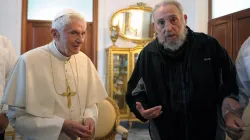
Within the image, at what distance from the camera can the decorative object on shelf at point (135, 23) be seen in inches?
245

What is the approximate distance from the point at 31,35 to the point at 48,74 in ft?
14.2

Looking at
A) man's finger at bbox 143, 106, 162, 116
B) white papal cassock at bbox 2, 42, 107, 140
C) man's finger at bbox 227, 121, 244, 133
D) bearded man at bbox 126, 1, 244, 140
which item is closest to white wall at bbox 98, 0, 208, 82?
white papal cassock at bbox 2, 42, 107, 140

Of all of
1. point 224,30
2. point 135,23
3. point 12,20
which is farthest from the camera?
point 135,23

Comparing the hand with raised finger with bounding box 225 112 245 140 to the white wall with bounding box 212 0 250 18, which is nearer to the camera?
the hand with raised finger with bounding box 225 112 245 140

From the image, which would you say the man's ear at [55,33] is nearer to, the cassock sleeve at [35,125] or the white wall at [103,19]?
the cassock sleeve at [35,125]

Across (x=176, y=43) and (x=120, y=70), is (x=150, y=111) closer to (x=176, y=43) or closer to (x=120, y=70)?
(x=176, y=43)

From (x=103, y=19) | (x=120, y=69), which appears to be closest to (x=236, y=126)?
(x=120, y=69)

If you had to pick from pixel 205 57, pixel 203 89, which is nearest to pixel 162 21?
pixel 205 57

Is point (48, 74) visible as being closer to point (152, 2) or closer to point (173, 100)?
point (173, 100)

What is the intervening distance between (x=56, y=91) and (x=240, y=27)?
164 inches

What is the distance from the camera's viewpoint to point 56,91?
188 cm

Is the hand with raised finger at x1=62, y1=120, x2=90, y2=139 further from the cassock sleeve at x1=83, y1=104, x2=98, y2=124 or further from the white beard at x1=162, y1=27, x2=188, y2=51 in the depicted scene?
the white beard at x1=162, y1=27, x2=188, y2=51

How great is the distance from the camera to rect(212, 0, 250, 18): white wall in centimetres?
499

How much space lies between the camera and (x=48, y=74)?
1903mm
